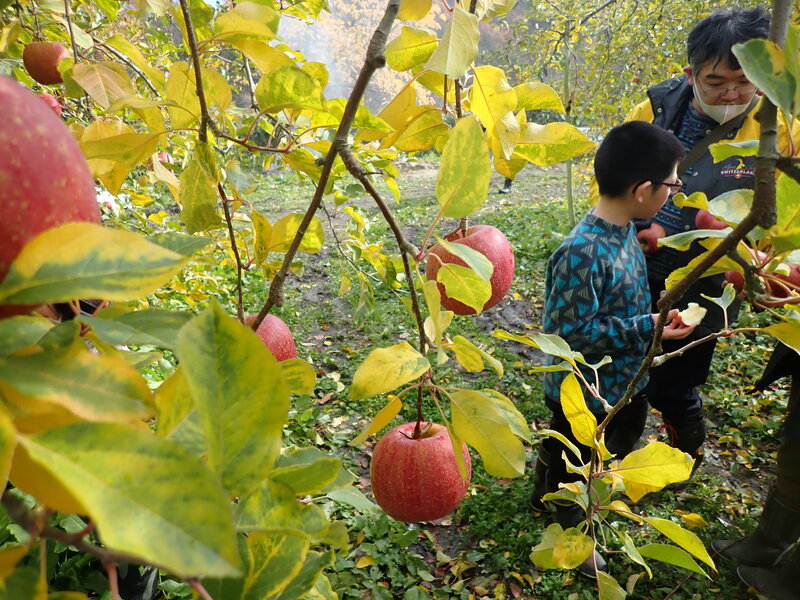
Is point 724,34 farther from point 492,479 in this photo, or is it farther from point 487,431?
point 492,479

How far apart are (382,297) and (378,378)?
144 inches

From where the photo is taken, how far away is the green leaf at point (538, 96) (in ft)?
2.09

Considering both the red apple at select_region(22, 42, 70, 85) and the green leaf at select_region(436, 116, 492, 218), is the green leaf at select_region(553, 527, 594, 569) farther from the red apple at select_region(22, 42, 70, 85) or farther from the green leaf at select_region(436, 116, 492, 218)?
the red apple at select_region(22, 42, 70, 85)

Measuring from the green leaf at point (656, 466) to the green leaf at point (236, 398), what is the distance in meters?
0.75

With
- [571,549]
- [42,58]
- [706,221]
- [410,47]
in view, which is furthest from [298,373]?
[706,221]

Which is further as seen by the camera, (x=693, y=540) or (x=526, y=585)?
(x=526, y=585)

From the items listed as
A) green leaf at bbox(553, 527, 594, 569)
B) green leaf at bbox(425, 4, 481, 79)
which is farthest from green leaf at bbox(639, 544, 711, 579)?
green leaf at bbox(425, 4, 481, 79)

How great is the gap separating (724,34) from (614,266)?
74cm

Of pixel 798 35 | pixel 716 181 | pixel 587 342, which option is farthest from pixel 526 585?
pixel 798 35

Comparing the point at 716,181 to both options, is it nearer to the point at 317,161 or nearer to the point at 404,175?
the point at 317,161

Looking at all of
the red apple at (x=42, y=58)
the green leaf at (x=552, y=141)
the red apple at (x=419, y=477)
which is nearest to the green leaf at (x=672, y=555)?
the red apple at (x=419, y=477)

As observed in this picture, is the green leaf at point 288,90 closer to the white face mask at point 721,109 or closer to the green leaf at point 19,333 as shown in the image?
the green leaf at point 19,333

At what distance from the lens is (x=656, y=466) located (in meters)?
0.84

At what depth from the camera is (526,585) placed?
1.80 m
